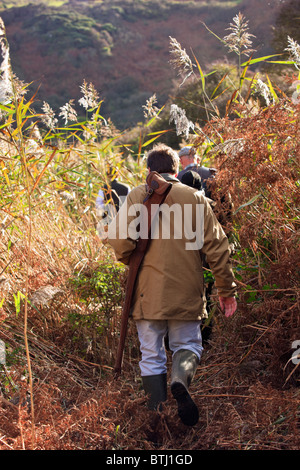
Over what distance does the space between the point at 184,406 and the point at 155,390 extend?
0.83 ft

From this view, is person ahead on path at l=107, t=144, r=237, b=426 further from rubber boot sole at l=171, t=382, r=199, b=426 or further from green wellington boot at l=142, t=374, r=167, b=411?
rubber boot sole at l=171, t=382, r=199, b=426

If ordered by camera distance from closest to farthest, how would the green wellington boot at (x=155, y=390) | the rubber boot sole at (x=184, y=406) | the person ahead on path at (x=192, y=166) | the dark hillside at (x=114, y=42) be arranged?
1. the rubber boot sole at (x=184, y=406)
2. the green wellington boot at (x=155, y=390)
3. the person ahead on path at (x=192, y=166)
4. the dark hillside at (x=114, y=42)

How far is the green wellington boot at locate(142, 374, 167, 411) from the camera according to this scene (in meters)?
2.86

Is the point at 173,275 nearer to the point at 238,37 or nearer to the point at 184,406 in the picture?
the point at 184,406

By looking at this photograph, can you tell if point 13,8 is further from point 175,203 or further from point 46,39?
point 175,203

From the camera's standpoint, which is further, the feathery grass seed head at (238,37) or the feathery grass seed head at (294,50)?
the feathery grass seed head at (238,37)

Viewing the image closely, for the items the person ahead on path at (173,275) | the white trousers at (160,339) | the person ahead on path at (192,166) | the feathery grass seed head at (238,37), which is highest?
the feathery grass seed head at (238,37)

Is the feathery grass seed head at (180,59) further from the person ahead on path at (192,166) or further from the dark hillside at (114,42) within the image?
the dark hillside at (114,42)

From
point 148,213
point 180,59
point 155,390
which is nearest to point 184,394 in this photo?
point 155,390

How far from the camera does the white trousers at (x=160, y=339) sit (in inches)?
116

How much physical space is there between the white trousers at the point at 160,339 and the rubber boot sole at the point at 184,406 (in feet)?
0.89

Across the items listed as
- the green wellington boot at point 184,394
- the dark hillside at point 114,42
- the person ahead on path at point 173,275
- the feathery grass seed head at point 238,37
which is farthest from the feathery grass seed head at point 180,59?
the dark hillside at point 114,42

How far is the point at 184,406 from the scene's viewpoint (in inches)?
105
